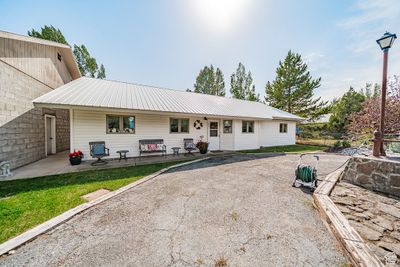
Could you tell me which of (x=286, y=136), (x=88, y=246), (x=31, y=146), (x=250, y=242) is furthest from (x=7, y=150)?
(x=286, y=136)

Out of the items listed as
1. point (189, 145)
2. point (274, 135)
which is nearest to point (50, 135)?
point (189, 145)

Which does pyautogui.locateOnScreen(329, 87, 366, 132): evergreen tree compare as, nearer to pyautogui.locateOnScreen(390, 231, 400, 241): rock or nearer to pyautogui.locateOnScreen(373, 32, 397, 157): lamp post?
pyautogui.locateOnScreen(373, 32, 397, 157): lamp post

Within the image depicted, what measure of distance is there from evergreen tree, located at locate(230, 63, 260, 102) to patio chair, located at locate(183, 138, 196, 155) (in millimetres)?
23917

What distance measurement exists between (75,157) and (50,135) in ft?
15.6

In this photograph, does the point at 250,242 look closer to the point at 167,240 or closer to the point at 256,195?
the point at 167,240

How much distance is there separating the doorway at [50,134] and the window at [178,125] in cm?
725

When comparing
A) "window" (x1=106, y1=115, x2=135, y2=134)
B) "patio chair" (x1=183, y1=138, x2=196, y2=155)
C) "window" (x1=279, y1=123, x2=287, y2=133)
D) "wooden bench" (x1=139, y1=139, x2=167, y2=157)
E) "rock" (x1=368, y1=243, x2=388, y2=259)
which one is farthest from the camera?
"window" (x1=279, y1=123, x2=287, y2=133)

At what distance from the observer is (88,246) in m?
2.38

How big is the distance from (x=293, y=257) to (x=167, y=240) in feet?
6.04

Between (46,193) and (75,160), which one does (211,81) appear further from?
(46,193)

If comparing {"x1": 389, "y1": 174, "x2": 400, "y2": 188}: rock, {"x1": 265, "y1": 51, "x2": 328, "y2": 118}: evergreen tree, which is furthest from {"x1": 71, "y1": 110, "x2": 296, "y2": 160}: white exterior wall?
{"x1": 265, "y1": 51, "x2": 328, "y2": 118}: evergreen tree

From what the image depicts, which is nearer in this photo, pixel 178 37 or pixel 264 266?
pixel 264 266

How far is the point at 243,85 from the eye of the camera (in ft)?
103

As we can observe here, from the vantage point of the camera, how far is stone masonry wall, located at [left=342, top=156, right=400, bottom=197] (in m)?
3.95
